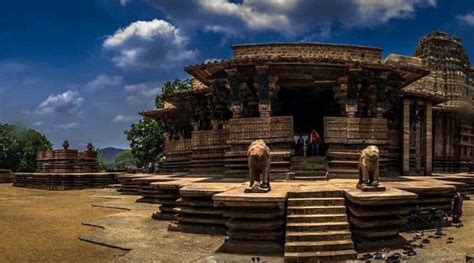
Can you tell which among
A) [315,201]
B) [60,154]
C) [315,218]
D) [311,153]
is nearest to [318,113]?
[311,153]

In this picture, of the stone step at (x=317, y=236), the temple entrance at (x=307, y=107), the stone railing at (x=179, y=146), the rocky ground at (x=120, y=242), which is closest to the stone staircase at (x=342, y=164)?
the rocky ground at (x=120, y=242)

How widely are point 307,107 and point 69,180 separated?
711 inches

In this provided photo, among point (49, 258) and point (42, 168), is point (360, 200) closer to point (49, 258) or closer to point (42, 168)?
point (49, 258)

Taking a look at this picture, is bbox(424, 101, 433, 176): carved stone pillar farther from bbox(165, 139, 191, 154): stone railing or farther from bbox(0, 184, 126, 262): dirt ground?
bbox(0, 184, 126, 262): dirt ground

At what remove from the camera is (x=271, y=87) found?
14.3 m

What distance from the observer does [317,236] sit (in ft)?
26.3

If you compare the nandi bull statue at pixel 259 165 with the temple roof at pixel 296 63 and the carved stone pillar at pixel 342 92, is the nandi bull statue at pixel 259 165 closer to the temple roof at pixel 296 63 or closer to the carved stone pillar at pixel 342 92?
the temple roof at pixel 296 63

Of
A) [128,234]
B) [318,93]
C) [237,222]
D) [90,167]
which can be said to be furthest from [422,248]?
[90,167]

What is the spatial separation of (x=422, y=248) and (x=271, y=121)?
21.8 ft

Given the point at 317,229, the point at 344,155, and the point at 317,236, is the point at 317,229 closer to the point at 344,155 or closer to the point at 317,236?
the point at 317,236

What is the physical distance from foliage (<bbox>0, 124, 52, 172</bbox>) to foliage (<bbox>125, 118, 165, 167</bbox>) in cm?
1338

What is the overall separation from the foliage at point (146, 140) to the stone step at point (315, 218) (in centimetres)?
3626

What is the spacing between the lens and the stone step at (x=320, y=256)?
7586 millimetres

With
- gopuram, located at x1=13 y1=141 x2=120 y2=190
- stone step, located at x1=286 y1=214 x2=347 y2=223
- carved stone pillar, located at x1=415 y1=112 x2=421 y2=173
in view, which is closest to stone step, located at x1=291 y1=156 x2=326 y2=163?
stone step, located at x1=286 y1=214 x2=347 y2=223
